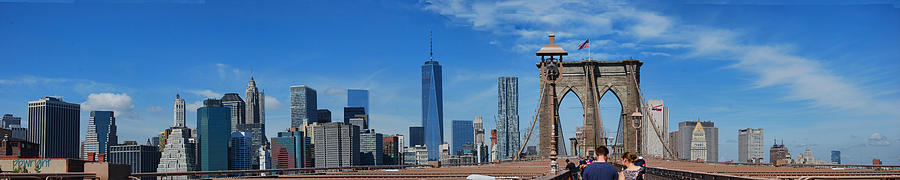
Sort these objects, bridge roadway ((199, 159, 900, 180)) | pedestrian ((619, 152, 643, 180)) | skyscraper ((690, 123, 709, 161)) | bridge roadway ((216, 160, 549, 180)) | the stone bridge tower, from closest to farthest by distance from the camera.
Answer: pedestrian ((619, 152, 643, 180)) < bridge roadway ((199, 159, 900, 180)) < bridge roadway ((216, 160, 549, 180)) < the stone bridge tower < skyscraper ((690, 123, 709, 161))

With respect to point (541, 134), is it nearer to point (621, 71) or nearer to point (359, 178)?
point (621, 71)

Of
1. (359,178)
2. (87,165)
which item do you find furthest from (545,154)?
(87,165)

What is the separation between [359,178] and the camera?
2748 cm

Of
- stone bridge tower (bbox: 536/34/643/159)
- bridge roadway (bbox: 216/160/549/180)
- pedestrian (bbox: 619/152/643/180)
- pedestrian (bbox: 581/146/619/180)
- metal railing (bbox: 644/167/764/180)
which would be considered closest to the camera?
pedestrian (bbox: 581/146/619/180)

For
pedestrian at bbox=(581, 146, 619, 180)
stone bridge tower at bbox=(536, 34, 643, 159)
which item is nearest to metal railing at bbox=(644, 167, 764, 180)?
pedestrian at bbox=(581, 146, 619, 180)

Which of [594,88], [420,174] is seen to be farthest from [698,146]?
[420,174]

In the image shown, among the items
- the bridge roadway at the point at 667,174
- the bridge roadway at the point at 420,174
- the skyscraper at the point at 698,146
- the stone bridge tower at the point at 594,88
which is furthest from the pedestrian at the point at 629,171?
the skyscraper at the point at 698,146

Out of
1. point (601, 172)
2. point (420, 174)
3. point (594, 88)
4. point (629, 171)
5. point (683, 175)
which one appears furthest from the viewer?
point (594, 88)

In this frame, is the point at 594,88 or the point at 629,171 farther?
the point at 594,88

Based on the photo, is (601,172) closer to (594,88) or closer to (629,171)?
(629,171)

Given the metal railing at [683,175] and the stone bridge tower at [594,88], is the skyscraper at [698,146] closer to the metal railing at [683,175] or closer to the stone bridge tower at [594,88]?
the stone bridge tower at [594,88]

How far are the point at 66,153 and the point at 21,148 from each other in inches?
6142

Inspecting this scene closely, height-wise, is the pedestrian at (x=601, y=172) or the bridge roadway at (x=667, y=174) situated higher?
the pedestrian at (x=601, y=172)

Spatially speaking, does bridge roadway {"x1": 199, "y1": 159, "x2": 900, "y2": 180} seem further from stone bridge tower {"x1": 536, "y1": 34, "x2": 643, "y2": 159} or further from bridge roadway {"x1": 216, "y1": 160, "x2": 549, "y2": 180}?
stone bridge tower {"x1": 536, "y1": 34, "x2": 643, "y2": 159}
